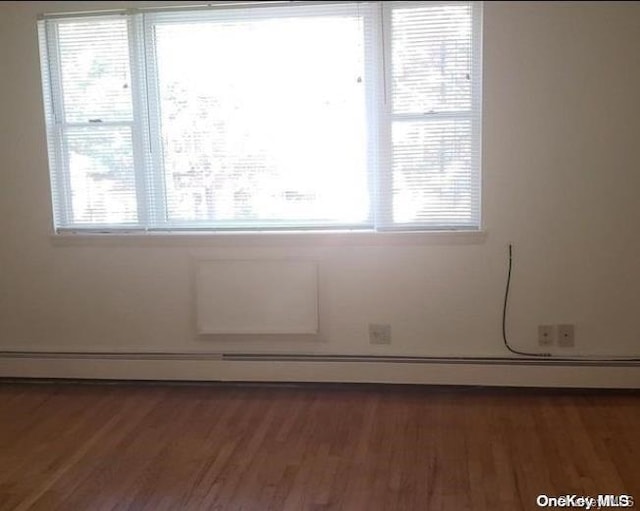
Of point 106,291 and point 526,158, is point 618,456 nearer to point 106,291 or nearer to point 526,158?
point 526,158

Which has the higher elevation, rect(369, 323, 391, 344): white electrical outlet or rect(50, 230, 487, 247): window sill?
rect(50, 230, 487, 247): window sill

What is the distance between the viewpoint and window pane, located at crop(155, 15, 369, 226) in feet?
12.0

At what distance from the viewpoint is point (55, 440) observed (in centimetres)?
328

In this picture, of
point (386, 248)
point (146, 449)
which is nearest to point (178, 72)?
point (386, 248)

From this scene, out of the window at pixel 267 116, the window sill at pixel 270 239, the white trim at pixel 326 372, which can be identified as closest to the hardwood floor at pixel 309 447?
the white trim at pixel 326 372

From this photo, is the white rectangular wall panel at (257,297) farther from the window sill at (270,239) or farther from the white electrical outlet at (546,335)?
the white electrical outlet at (546,335)

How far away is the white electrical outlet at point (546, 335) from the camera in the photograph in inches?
145

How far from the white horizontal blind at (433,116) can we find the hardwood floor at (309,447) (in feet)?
3.30

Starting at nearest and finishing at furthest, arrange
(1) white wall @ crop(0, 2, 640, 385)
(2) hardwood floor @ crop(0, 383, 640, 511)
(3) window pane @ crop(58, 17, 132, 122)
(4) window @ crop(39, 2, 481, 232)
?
(2) hardwood floor @ crop(0, 383, 640, 511), (1) white wall @ crop(0, 2, 640, 385), (4) window @ crop(39, 2, 481, 232), (3) window pane @ crop(58, 17, 132, 122)

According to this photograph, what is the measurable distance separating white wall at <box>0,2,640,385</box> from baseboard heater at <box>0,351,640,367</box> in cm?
4

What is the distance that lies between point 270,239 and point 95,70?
1333 mm

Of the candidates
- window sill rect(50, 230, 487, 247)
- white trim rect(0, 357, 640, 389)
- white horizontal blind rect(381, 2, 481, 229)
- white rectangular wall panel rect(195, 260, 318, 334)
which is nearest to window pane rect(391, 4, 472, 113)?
white horizontal blind rect(381, 2, 481, 229)

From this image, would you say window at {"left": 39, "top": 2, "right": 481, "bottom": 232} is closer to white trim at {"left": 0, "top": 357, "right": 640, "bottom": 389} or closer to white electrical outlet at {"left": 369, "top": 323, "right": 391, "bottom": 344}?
white electrical outlet at {"left": 369, "top": 323, "right": 391, "bottom": 344}

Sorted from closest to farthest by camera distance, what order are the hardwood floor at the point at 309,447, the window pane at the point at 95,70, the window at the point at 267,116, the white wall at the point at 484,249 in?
the hardwood floor at the point at 309,447 → the white wall at the point at 484,249 → the window at the point at 267,116 → the window pane at the point at 95,70
